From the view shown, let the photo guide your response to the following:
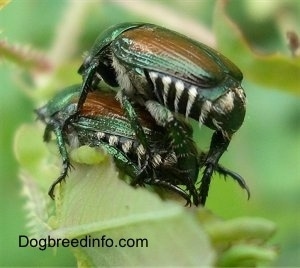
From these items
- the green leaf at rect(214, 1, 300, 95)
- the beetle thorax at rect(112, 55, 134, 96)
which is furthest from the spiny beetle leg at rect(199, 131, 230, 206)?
the green leaf at rect(214, 1, 300, 95)

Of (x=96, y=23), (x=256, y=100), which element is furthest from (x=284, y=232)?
Result: (x=96, y=23)

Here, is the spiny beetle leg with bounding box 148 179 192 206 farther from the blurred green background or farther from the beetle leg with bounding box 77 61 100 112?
the blurred green background

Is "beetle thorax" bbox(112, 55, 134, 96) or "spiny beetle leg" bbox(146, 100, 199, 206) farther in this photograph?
"beetle thorax" bbox(112, 55, 134, 96)

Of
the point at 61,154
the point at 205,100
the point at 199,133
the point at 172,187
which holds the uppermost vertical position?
the point at 205,100

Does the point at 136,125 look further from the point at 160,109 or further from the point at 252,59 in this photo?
the point at 252,59

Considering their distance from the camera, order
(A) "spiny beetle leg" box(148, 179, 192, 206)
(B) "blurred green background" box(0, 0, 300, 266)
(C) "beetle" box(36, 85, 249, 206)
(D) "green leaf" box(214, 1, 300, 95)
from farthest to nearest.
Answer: (B) "blurred green background" box(0, 0, 300, 266) < (D) "green leaf" box(214, 1, 300, 95) < (C) "beetle" box(36, 85, 249, 206) < (A) "spiny beetle leg" box(148, 179, 192, 206)

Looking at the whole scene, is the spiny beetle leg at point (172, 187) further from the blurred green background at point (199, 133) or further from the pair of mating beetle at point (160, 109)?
the blurred green background at point (199, 133)

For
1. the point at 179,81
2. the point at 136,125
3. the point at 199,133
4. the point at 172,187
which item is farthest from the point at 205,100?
the point at 199,133
